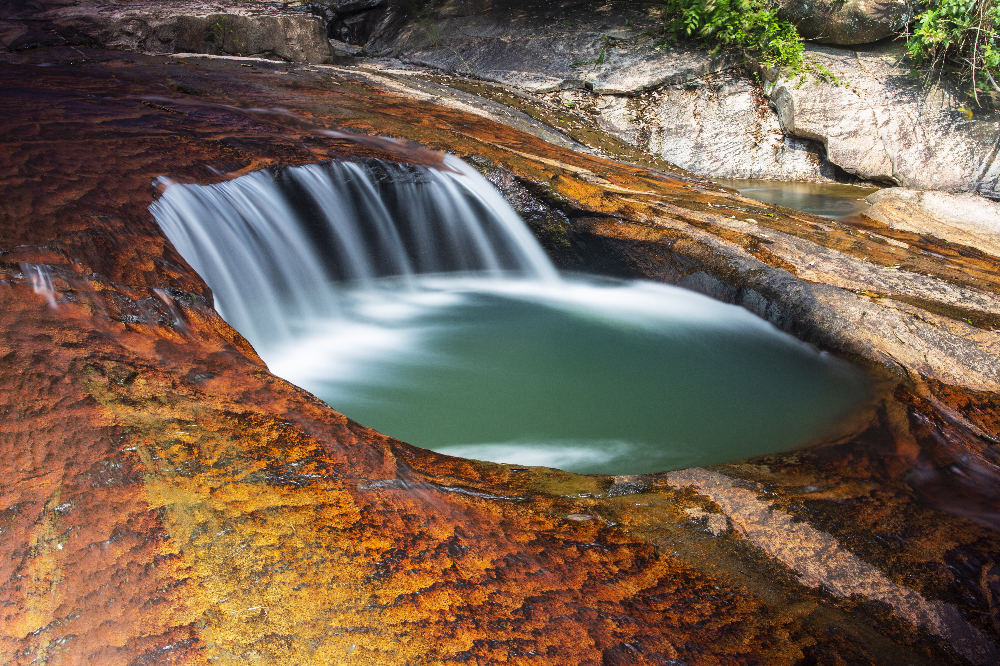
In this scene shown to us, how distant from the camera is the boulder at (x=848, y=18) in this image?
8.58m

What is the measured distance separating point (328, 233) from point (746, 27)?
6.94 m

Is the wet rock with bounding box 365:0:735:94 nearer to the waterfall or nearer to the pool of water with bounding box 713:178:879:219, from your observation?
the pool of water with bounding box 713:178:879:219

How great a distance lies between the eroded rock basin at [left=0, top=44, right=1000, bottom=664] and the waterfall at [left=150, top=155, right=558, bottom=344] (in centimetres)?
59

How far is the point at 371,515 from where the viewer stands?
1.82 meters

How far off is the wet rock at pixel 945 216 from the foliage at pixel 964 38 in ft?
8.08

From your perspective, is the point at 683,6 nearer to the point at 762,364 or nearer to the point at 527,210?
the point at 527,210

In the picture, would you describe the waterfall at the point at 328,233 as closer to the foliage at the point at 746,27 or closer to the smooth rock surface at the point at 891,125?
the smooth rock surface at the point at 891,125

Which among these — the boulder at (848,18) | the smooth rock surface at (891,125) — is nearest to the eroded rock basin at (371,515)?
the smooth rock surface at (891,125)

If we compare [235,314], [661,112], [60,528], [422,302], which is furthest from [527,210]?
[661,112]

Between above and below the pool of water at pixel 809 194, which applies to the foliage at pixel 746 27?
above

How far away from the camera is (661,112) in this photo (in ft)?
29.2

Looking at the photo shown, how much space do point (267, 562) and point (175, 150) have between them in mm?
3318

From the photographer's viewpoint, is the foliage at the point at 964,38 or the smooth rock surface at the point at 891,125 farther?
the smooth rock surface at the point at 891,125

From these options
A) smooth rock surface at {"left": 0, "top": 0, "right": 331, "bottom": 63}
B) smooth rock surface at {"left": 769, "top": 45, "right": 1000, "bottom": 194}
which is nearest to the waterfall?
smooth rock surface at {"left": 0, "top": 0, "right": 331, "bottom": 63}
